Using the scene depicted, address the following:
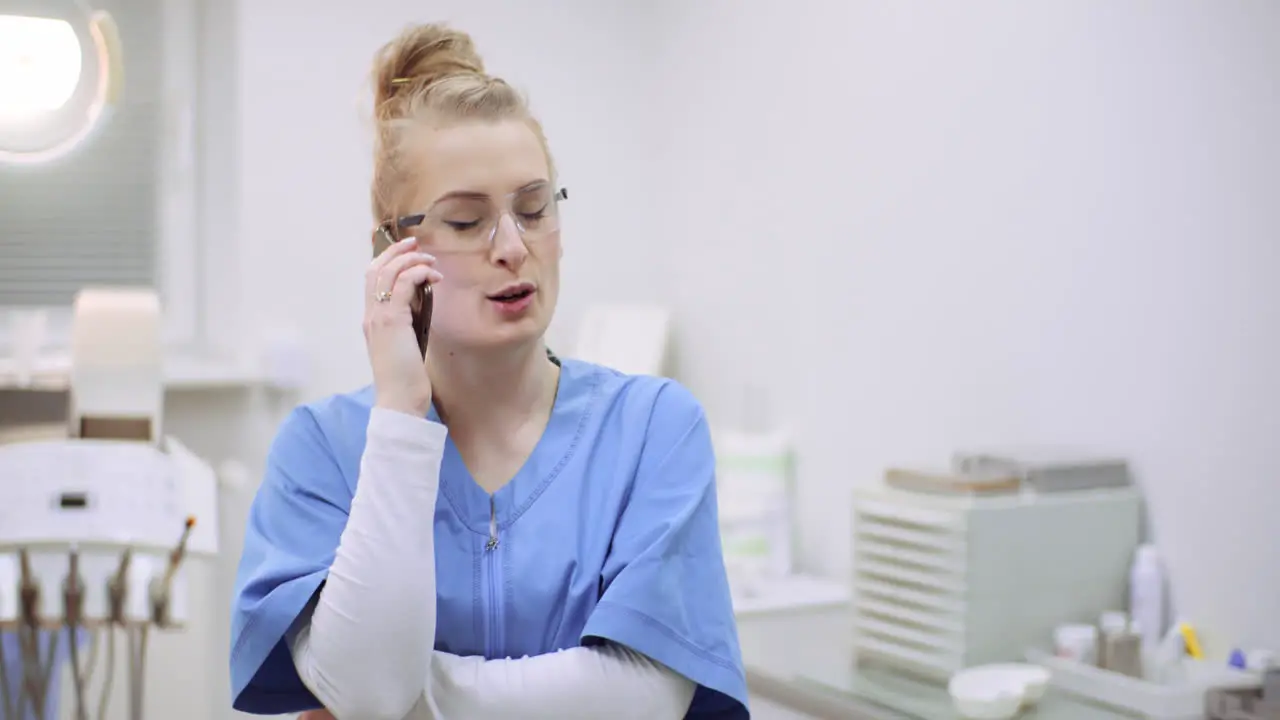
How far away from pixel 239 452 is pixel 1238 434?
2.16 metres

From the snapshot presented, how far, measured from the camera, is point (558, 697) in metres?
1.16

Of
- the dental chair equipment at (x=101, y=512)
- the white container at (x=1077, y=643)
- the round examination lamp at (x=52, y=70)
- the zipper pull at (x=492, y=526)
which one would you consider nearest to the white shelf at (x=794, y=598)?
the white container at (x=1077, y=643)

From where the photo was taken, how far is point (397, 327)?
1.23 meters

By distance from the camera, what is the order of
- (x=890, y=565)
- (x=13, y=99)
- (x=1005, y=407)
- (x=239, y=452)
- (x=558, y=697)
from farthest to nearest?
1. (x=239, y=452)
2. (x=1005, y=407)
3. (x=890, y=565)
4. (x=13, y=99)
5. (x=558, y=697)

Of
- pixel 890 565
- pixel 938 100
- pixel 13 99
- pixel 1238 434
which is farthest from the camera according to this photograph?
pixel 938 100

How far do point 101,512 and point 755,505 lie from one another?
1335 millimetres

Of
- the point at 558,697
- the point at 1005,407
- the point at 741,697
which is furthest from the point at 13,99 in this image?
the point at 1005,407

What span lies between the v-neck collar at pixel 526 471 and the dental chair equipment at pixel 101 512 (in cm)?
62

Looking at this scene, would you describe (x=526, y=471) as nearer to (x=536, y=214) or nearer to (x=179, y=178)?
(x=536, y=214)

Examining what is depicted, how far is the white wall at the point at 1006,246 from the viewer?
5.90ft

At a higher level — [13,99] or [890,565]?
[13,99]

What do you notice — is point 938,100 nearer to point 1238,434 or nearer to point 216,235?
point 1238,434

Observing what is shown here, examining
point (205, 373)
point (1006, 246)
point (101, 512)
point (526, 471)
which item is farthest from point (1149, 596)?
point (205, 373)

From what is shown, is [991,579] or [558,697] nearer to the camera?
[558,697]
